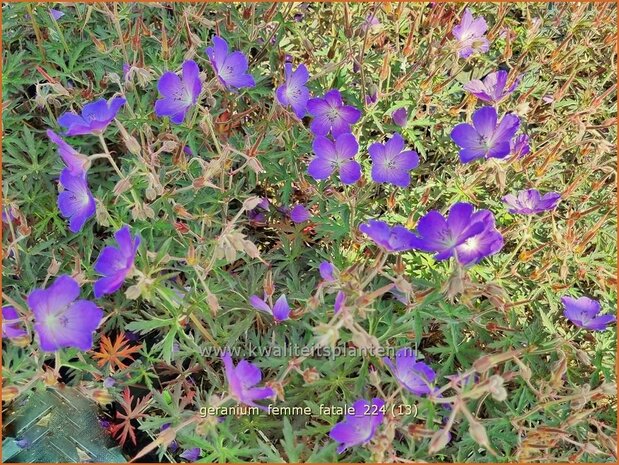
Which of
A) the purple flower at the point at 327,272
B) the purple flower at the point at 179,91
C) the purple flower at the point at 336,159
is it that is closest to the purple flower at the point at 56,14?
the purple flower at the point at 179,91

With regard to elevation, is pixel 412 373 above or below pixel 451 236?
below

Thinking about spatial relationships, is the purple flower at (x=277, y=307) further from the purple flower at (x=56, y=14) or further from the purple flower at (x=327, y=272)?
the purple flower at (x=56, y=14)

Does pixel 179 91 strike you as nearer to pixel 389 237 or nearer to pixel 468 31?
pixel 389 237

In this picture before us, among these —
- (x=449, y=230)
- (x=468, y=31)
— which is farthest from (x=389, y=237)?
(x=468, y=31)

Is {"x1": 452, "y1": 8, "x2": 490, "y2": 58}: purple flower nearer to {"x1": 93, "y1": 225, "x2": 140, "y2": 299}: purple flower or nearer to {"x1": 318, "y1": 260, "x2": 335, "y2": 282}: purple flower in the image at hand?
{"x1": 318, "y1": 260, "x2": 335, "y2": 282}: purple flower

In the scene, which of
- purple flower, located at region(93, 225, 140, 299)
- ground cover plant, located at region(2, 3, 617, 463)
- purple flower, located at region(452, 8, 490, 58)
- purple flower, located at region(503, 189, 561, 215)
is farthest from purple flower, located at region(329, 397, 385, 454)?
purple flower, located at region(452, 8, 490, 58)

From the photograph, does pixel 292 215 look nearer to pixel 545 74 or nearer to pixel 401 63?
pixel 401 63
